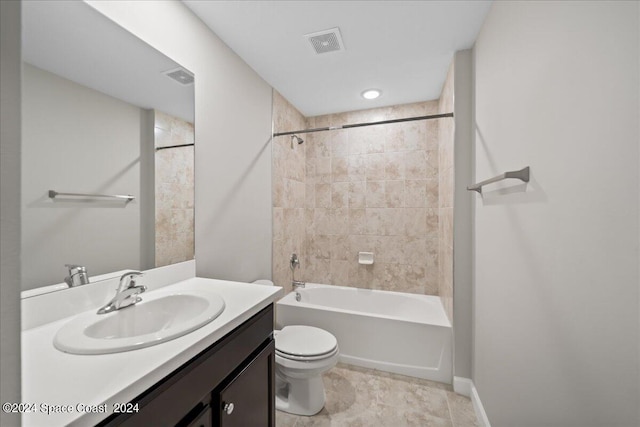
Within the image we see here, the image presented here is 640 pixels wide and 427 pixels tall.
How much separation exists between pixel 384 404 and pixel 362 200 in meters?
1.81

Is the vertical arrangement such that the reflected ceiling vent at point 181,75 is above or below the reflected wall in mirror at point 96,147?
above

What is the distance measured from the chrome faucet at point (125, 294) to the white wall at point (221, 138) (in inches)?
17.5

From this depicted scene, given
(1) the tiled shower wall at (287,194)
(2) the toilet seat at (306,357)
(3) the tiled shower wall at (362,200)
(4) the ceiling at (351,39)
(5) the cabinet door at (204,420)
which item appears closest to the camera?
(5) the cabinet door at (204,420)

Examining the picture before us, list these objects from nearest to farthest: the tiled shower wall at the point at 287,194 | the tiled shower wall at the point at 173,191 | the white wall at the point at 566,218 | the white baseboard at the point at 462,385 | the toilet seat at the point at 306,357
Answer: the white wall at the point at 566,218, the tiled shower wall at the point at 173,191, the toilet seat at the point at 306,357, the white baseboard at the point at 462,385, the tiled shower wall at the point at 287,194

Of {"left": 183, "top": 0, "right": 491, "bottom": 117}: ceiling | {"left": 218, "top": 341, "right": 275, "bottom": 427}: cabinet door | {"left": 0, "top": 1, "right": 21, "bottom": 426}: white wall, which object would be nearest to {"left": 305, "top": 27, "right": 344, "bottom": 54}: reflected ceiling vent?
{"left": 183, "top": 0, "right": 491, "bottom": 117}: ceiling

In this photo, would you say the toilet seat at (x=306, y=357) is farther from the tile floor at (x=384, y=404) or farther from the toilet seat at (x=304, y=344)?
the tile floor at (x=384, y=404)

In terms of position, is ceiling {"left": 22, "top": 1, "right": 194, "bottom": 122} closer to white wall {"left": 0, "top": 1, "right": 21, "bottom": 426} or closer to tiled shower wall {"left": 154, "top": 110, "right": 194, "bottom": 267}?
tiled shower wall {"left": 154, "top": 110, "right": 194, "bottom": 267}

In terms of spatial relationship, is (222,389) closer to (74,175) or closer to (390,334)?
(74,175)

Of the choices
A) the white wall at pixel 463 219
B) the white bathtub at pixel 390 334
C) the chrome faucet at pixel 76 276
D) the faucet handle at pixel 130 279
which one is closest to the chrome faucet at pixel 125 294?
the faucet handle at pixel 130 279

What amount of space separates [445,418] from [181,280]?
1.78m

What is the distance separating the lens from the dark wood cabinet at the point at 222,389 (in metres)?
0.64

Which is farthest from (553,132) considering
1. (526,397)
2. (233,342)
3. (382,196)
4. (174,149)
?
(382,196)

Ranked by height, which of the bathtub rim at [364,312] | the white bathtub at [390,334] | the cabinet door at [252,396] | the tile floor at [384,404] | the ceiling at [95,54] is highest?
the ceiling at [95,54]

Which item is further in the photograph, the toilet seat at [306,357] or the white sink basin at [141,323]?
the toilet seat at [306,357]
